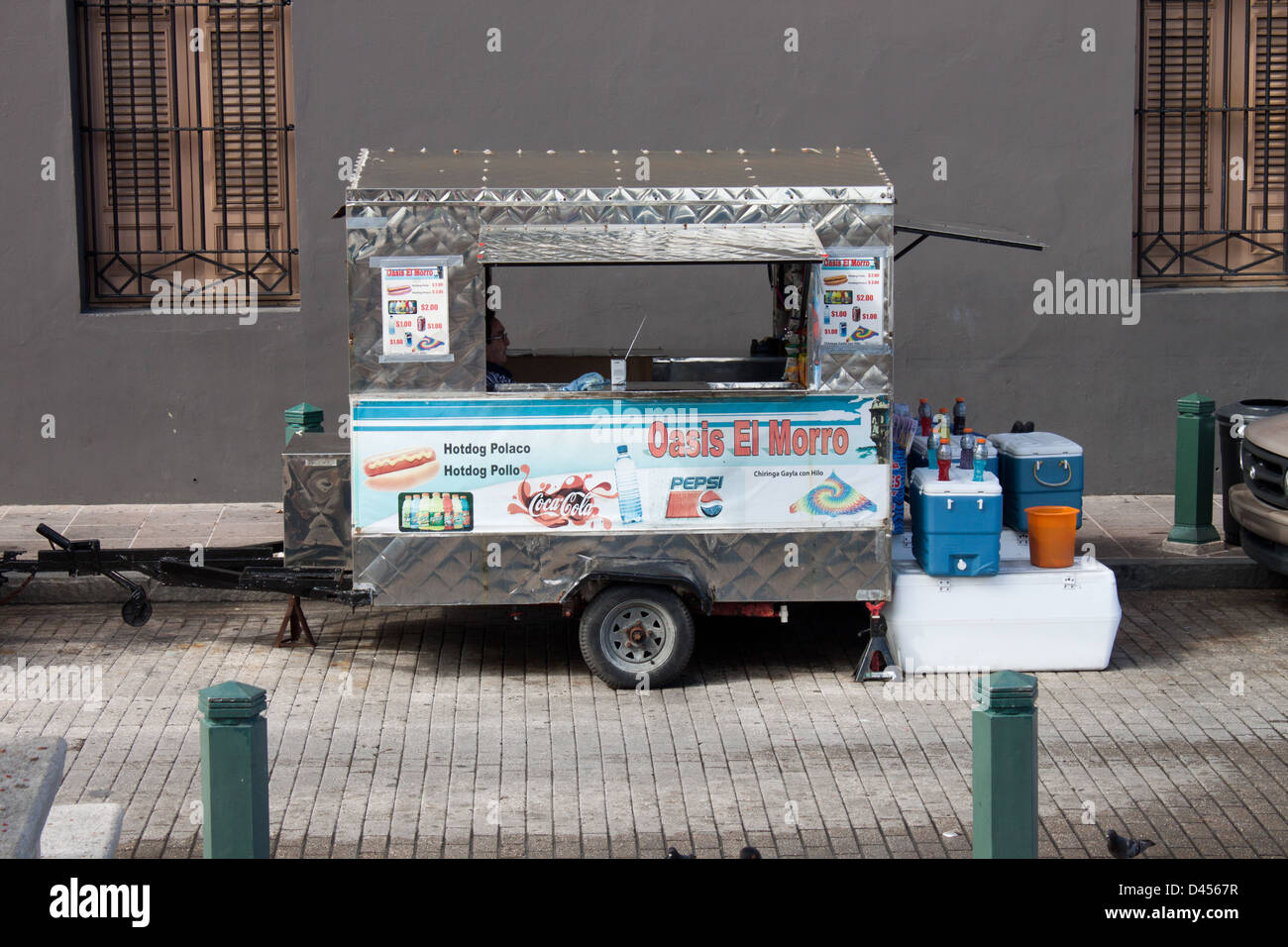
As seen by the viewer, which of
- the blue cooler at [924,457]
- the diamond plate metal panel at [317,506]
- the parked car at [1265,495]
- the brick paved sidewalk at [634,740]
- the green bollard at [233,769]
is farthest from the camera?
the parked car at [1265,495]

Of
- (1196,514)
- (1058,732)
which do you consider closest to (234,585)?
(1058,732)

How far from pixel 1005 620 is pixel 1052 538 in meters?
0.53

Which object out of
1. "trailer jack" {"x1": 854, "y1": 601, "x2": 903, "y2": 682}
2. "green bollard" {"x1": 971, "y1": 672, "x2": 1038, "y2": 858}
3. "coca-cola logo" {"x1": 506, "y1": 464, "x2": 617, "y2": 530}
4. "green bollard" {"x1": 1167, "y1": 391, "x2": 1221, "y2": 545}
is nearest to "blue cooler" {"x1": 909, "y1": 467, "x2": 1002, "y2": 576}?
"trailer jack" {"x1": 854, "y1": 601, "x2": 903, "y2": 682}

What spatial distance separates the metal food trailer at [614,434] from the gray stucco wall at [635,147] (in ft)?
12.2

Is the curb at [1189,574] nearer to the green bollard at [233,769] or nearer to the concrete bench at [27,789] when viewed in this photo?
the green bollard at [233,769]

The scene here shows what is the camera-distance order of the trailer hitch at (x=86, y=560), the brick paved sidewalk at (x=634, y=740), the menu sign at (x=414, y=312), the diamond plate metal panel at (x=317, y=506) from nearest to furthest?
the brick paved sidewalk at (x=634, y=740), the menu sign at (x=414, y=312), the diamond plate metal panel at (x=317, y=506), the trailer hitch at (x=86, y=560)

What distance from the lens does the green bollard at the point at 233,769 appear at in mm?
4883

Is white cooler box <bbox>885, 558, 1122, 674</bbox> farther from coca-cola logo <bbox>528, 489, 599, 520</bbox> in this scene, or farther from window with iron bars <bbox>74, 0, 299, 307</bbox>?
window with iron bars <bbox>74, 0, 299, 307</bbox>

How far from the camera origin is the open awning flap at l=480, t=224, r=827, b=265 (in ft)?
24.8

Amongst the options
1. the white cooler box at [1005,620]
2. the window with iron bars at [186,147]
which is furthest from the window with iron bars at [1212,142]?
the window with iron bars at [186,147]

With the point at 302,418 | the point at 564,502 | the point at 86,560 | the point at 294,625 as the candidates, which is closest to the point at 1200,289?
the point at 564,502

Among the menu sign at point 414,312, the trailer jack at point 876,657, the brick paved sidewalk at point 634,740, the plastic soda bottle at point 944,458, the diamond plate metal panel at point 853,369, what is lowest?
the brick paved sidewalk at point 634,740

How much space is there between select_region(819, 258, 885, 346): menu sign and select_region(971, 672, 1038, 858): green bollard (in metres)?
3.12

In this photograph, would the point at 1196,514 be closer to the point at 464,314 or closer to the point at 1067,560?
the point at 1067,560
